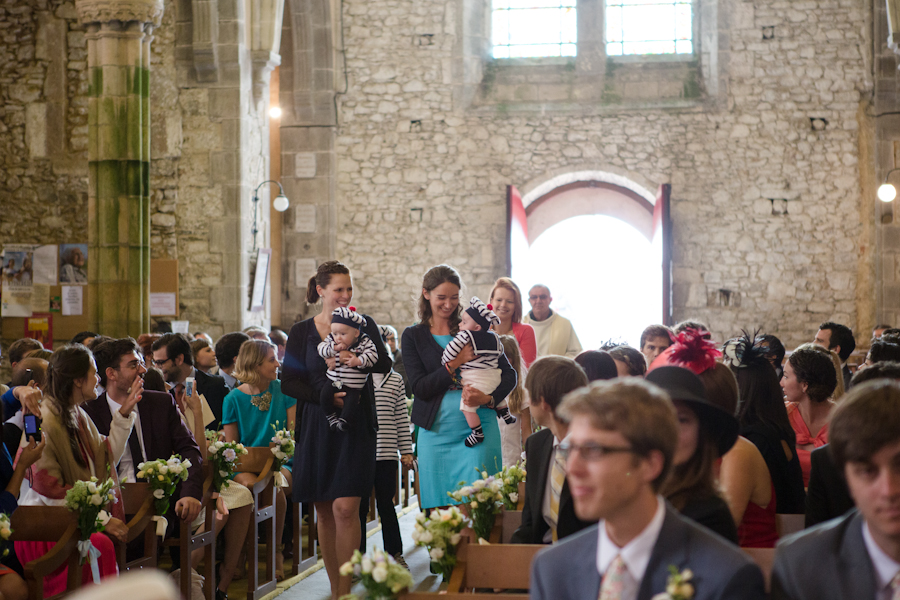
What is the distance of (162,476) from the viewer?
3463 millimetres

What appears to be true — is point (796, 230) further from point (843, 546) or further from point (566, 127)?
point (843, 546)

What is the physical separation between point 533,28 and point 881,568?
11.6 m

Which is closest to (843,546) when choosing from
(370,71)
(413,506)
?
(413,506)

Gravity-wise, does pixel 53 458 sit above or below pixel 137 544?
above

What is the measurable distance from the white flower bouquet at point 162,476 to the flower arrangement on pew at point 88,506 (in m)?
0.37

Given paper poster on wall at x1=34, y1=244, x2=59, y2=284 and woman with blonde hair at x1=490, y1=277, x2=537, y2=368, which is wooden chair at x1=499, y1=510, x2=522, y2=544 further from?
paper poster on wall at x1=34, y1=244, x2=59, y2=284

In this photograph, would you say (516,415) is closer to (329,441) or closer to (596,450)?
(329,441)

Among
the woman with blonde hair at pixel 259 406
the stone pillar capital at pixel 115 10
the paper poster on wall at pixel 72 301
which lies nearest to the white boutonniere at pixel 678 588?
the woman with blonde hair at pixel 259 406

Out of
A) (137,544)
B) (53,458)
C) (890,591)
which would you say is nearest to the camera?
(890,591)

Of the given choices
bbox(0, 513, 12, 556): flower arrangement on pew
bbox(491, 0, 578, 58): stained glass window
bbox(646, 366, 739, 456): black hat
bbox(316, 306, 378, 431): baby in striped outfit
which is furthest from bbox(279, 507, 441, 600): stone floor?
bbox(491, 0, 578, 58): stained glass window

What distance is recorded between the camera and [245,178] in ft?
31.8

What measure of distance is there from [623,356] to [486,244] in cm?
776

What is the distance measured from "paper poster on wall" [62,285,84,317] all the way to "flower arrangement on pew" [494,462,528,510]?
7.39 m

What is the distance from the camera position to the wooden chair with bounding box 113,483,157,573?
3.44 meters
